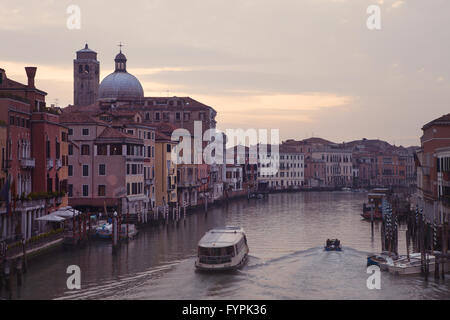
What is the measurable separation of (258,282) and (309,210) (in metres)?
43.3

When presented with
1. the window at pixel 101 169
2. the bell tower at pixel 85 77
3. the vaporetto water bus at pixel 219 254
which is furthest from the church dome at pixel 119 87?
the vaporetto water bus at pixel 219 254

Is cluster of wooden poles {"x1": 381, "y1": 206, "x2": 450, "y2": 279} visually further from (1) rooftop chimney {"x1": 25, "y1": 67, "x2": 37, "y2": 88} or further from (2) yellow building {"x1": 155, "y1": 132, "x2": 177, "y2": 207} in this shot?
(2) yellow building {"x1": 155, "y1": 132, "x2": 177, "y2": 207}

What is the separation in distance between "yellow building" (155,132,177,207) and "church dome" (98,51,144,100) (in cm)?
2839

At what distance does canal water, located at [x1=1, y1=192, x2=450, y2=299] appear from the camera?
89.1 ft

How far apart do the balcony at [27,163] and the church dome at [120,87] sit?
5037 cm

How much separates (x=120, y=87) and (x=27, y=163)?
5402 cm

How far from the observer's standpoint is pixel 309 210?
72.2m

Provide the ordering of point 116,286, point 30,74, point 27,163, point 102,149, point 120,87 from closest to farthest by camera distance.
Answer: point 116,286 → point 27,163 → point 30,74 → point 102,149 → point 120,87

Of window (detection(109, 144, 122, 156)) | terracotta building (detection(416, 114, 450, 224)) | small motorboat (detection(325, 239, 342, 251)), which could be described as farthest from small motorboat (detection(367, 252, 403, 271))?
window (detection(109, 144, 122, 156))

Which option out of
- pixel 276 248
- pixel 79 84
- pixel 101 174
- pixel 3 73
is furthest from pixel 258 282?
pixel 79 84

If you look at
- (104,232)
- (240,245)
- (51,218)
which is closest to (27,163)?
(51,218)

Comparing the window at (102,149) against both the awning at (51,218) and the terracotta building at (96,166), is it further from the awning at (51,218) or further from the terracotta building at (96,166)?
the awning at (51,218)

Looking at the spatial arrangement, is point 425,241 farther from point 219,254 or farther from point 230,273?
point 219,254

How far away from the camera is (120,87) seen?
90562 millimetres
